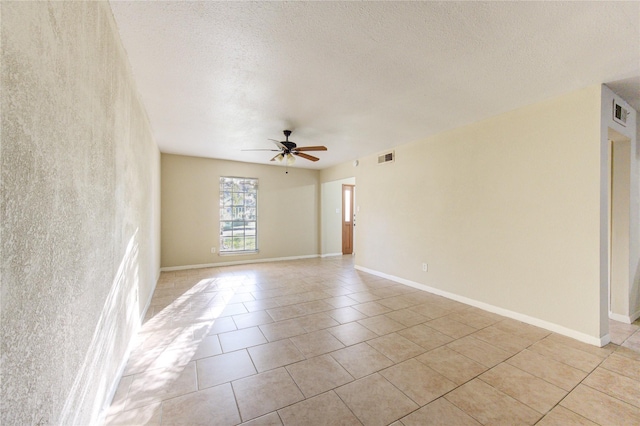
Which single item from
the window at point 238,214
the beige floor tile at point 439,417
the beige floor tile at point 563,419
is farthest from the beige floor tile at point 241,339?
the window at point 238,214

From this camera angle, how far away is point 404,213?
185 inches

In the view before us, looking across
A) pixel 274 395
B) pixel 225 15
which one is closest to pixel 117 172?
pixel 225 15

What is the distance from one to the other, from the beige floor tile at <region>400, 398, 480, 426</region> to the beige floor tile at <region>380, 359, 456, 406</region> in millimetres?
64

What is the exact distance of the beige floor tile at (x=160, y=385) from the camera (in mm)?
1802

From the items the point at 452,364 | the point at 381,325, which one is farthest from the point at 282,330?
the point at 452,364

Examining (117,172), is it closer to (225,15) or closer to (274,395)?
(225,15)

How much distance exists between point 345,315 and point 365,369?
111cm

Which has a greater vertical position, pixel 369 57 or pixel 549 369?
pixel 369 57

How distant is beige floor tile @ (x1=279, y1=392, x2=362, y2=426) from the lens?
160 centimetres

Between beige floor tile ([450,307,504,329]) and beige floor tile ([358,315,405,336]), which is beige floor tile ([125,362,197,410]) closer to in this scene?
beige floor tile ([358,315,405,336])

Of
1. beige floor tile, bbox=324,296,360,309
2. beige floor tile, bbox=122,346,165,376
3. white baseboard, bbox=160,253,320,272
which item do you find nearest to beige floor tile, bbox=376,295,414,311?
beige floor tile, bbox=324,296,360,309

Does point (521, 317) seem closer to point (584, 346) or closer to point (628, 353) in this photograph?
point (584, 346)

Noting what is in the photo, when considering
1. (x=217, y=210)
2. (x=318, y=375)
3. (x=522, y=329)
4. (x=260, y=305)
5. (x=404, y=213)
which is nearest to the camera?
(x=318, y=375)

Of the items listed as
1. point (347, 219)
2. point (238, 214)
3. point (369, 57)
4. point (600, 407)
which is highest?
point (369, 57)
